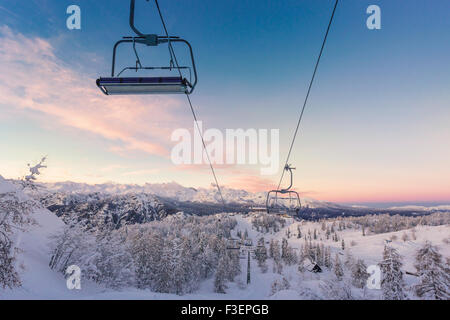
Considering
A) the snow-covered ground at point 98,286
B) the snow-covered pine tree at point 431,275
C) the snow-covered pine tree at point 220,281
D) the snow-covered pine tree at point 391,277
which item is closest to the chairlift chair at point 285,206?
the snow-covered ground at point 98,286

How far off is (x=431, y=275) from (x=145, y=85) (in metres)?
36.4

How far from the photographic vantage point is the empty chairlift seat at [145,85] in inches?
132

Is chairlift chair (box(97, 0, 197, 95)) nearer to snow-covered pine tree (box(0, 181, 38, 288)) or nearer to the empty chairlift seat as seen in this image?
the empty chairlift seat

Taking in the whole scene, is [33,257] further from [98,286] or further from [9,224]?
[9,224]

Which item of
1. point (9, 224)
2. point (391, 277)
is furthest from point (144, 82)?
point (391, 277)

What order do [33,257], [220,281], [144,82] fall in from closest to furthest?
[144,82] → [33,257] → [220,281]

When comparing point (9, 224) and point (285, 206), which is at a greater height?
point (285, 206)

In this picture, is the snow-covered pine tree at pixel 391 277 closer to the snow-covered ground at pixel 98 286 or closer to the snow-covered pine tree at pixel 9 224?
the snow-covered ground at pixel 98 286

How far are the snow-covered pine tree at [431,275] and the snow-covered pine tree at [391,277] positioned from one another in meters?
1.96

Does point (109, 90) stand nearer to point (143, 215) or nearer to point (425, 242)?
point (425, 242)

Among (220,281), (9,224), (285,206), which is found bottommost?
(220,281)

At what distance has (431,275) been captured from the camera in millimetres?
24625

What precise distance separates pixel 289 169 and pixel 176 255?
33.3 m

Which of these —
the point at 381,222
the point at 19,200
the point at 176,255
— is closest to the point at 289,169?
the point at 19,200
